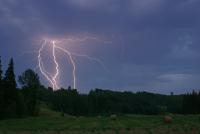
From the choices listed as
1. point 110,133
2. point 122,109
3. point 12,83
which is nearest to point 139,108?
point 122,109

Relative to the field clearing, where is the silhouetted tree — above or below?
above

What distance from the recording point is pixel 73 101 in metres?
123

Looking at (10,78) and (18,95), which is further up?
(10,78)

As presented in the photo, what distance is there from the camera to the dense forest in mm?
80188

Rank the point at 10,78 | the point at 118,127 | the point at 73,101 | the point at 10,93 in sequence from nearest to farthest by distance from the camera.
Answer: the point at 118,127 → the point at 10,93 → the point at 10,78 → the point at 73,101

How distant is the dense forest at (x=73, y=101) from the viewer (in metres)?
80.2

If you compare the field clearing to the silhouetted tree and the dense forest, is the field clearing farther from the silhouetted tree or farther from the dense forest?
the silhouetted tree

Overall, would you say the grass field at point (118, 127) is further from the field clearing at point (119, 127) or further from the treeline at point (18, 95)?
the treeline at point (18, 95)

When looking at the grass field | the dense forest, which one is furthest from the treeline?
the grass field

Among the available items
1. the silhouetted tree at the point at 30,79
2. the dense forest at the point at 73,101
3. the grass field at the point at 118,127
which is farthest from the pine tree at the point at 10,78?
the grass field at the point at 118,127

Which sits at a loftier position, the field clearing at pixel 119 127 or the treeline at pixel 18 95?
the treeline at pixel 18 95

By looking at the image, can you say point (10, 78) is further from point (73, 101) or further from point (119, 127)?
point (119, 127)

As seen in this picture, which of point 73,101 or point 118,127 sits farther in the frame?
point 73,101

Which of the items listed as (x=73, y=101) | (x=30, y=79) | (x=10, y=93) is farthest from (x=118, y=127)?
(x=73, y=101)
